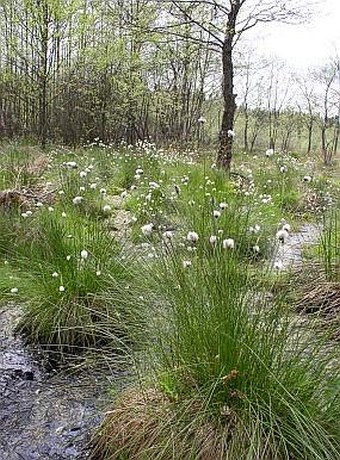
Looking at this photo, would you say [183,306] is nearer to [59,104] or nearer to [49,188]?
[49,188]

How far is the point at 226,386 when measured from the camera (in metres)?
1.96

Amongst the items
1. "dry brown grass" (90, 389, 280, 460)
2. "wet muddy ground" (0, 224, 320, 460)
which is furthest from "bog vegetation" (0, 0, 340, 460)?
"wet muddy ground" (0, 224, 320, 460)

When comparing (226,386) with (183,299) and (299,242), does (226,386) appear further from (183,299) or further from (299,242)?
(299,242)

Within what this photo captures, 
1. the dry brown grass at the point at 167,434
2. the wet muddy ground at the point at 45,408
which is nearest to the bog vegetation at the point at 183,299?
the dry brown grass at the point at 167,434

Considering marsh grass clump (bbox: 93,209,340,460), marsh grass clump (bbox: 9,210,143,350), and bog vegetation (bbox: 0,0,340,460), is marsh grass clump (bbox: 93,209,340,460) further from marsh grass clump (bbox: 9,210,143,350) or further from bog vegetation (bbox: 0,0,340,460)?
marsh grass clump (bbox: 9,210,143,350)

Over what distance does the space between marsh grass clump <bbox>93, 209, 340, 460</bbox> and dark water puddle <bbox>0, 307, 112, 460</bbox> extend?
206 millimetres

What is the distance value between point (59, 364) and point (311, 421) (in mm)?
1622

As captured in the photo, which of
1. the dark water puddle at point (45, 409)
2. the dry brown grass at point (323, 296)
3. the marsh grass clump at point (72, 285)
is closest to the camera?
the dark water puddle at point (45, 409)

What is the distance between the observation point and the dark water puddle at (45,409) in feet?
7.49

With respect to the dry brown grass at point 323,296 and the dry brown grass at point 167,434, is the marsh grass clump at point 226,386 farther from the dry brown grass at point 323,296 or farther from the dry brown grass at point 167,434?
the dry brown grass at point 323,296

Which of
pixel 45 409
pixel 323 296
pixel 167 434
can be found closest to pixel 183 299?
pixel 167 434

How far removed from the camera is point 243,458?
5.90 feet

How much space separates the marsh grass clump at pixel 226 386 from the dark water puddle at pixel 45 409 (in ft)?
0.68

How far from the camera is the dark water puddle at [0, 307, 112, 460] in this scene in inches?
89.9
